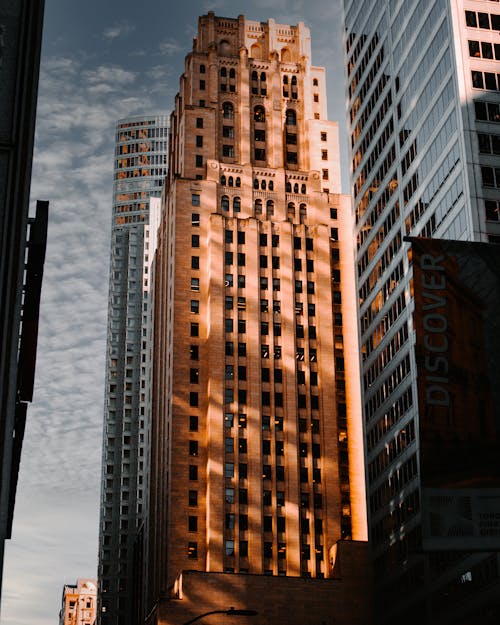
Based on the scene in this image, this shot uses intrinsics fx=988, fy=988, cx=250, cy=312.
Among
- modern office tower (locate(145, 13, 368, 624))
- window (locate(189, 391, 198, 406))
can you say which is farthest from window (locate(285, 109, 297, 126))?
window (locate(189, 391, 198, 406))

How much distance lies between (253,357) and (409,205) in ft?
106

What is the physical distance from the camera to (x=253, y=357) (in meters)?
123

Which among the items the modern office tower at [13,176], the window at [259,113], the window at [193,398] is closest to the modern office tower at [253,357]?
the window at [193,398]

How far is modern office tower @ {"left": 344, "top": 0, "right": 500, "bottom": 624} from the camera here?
86.3 metres

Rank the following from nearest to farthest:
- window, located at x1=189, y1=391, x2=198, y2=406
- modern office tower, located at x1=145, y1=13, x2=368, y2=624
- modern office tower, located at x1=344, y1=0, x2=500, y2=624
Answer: modern office tower, located at x1=344, y1=0, x2=500, y2=624 < modern office tower, located at x1=145, y1=13, x2=368, y2=624 < window, located at x1=189, y1=391, x2=198, y2=406

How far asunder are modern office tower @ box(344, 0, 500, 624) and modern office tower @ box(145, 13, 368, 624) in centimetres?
1232

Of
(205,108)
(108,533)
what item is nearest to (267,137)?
(205,108)

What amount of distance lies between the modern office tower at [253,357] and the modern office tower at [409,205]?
12.3 meters

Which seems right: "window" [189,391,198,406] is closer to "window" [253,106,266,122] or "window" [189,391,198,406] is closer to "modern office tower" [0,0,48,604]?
"window" [253,106,266,122]

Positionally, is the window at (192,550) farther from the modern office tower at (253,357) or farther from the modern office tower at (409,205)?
the modern office tower at (409,205)

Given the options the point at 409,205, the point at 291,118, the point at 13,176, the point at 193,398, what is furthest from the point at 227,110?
the point at 13,176

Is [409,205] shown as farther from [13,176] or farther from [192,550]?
[13,176]

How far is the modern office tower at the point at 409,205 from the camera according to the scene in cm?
8631

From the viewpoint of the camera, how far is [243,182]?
5394 inches
